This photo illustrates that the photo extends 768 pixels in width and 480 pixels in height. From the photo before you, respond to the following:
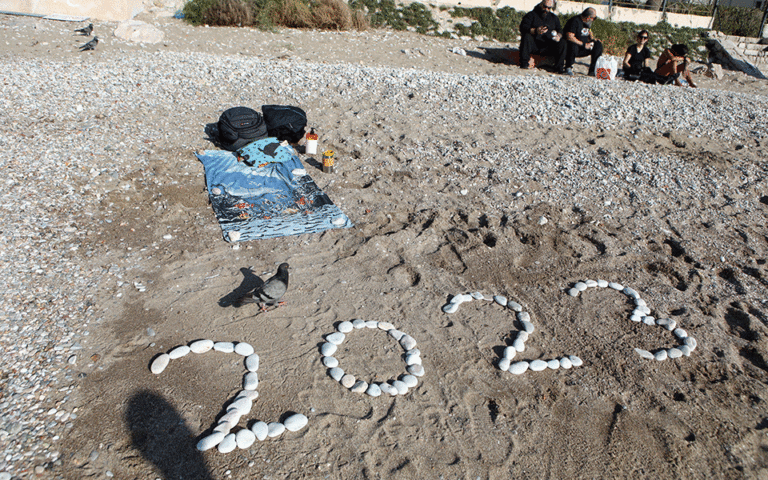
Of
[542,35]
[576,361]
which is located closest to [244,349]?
[576,361]

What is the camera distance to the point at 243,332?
3.48 metres

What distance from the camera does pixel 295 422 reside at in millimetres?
2820

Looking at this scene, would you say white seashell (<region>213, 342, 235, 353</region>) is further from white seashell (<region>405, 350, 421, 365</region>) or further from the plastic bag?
the plastic bag

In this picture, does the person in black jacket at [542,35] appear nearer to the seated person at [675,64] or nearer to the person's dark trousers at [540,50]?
the person's dark trousers at [540,50]

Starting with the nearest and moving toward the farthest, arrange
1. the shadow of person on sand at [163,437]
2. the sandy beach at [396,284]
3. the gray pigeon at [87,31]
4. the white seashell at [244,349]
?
the shadow of person on sand at [163,437], the sandy beach at [396,284], the white seashell at [244,349], the gray pigeon at [87,31]

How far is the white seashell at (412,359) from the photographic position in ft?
11.0

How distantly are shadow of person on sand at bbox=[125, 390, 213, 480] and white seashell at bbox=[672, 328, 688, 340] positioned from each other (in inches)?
134

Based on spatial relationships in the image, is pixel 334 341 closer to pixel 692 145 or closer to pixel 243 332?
pixel 243 332

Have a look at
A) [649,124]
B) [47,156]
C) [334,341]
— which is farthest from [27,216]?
[649,124]

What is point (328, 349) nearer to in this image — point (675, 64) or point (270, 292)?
point (270, 292)

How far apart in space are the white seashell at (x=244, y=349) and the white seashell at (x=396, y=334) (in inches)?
39.2

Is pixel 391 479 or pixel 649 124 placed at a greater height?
pixel 649 124

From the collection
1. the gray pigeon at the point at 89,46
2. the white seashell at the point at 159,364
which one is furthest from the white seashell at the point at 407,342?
the gray pigeon at the point at 89,46

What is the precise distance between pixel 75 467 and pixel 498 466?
2223 millimetres
